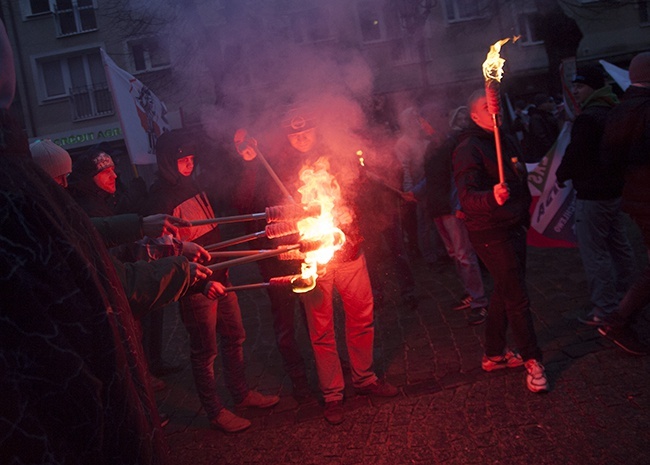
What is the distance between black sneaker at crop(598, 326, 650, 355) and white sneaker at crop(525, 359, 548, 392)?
769 mm

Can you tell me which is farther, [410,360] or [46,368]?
[410,360]

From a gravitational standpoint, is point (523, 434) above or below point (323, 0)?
below

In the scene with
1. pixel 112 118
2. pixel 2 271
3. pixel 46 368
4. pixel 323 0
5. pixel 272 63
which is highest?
pixel 112 118

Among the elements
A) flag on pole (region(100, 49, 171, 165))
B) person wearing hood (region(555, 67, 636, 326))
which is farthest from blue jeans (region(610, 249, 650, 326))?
flag on pole (region(100, 49, 171, 165))

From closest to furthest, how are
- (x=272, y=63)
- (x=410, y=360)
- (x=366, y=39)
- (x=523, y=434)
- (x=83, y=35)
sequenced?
(x=523, y=434) < (x=410, y=360) < (x=272, y=63) < (x=366, y=39) < (x=83, y=35)

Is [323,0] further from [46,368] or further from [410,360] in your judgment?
[46,368]

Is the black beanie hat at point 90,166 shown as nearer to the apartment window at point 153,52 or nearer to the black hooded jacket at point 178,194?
the black hooded jacket at point 178,194

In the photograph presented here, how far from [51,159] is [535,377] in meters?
3.63

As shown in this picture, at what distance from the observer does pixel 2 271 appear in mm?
1245

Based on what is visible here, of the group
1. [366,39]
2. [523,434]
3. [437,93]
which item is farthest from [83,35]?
[523,434]

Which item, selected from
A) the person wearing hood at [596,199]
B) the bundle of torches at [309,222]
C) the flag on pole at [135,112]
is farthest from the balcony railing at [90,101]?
the person wearing hood at [596,199]

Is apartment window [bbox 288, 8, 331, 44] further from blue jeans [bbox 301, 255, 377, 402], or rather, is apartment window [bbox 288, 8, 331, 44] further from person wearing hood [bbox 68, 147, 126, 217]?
blue jeans [bbox 301, 255, 377, 402]

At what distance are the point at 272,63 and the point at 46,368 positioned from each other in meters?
4.15

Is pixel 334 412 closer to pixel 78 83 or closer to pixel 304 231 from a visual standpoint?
pixel 304 231
